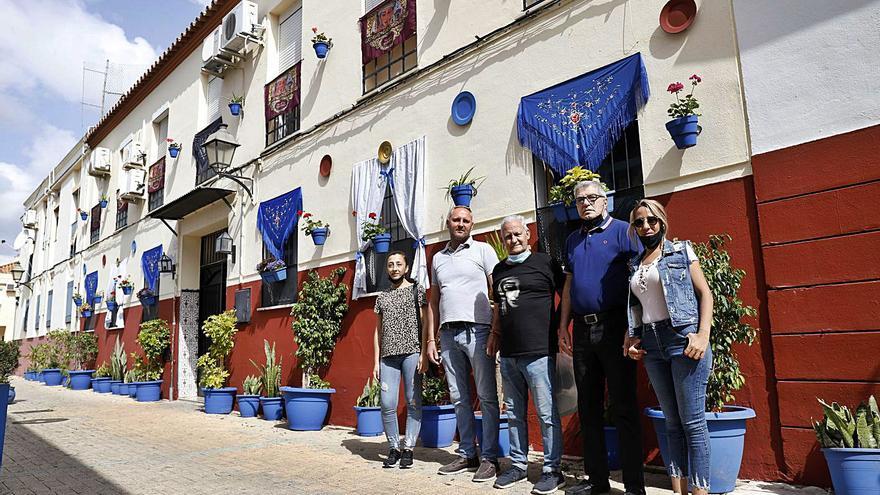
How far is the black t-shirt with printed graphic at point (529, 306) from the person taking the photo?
14.0 ft

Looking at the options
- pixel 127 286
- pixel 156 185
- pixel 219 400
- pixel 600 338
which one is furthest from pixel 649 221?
pixel 127 286

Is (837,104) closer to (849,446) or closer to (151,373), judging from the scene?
(849,446)

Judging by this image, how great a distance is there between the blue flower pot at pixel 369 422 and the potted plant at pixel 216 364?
13.0ft

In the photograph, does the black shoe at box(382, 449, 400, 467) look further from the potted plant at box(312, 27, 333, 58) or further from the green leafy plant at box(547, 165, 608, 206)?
the potted plant at box(312, 27, 333, 58)

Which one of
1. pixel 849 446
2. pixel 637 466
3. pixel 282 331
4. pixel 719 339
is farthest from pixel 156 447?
pixel 849 446

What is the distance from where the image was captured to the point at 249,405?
916 centimetres

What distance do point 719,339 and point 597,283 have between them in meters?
0.93

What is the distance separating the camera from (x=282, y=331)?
364 inches

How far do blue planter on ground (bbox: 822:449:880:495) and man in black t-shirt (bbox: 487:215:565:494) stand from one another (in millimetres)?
1632

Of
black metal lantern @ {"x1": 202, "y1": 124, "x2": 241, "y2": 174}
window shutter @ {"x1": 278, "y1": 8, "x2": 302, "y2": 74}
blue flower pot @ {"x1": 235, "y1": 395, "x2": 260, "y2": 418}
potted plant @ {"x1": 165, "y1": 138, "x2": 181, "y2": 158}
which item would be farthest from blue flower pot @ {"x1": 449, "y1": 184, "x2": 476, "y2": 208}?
potted plant @ {"x1": 165, "y1": 138, "x2": 181, "y2": 158}

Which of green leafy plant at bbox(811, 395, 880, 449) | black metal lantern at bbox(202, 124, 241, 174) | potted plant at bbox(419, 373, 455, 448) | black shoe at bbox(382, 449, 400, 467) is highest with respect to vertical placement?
black metal lantern at bbox(202, 124, 241, 174)

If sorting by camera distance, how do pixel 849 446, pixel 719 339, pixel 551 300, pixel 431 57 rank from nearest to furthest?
pixel 849 446
pixel 719 339
pixel 551 300
pixel 431 57

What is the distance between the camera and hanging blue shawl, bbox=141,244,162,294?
1373 cm

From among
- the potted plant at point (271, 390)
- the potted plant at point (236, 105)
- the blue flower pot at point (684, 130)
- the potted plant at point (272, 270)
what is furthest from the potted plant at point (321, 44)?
the blue flower pot at point (684, 130)
